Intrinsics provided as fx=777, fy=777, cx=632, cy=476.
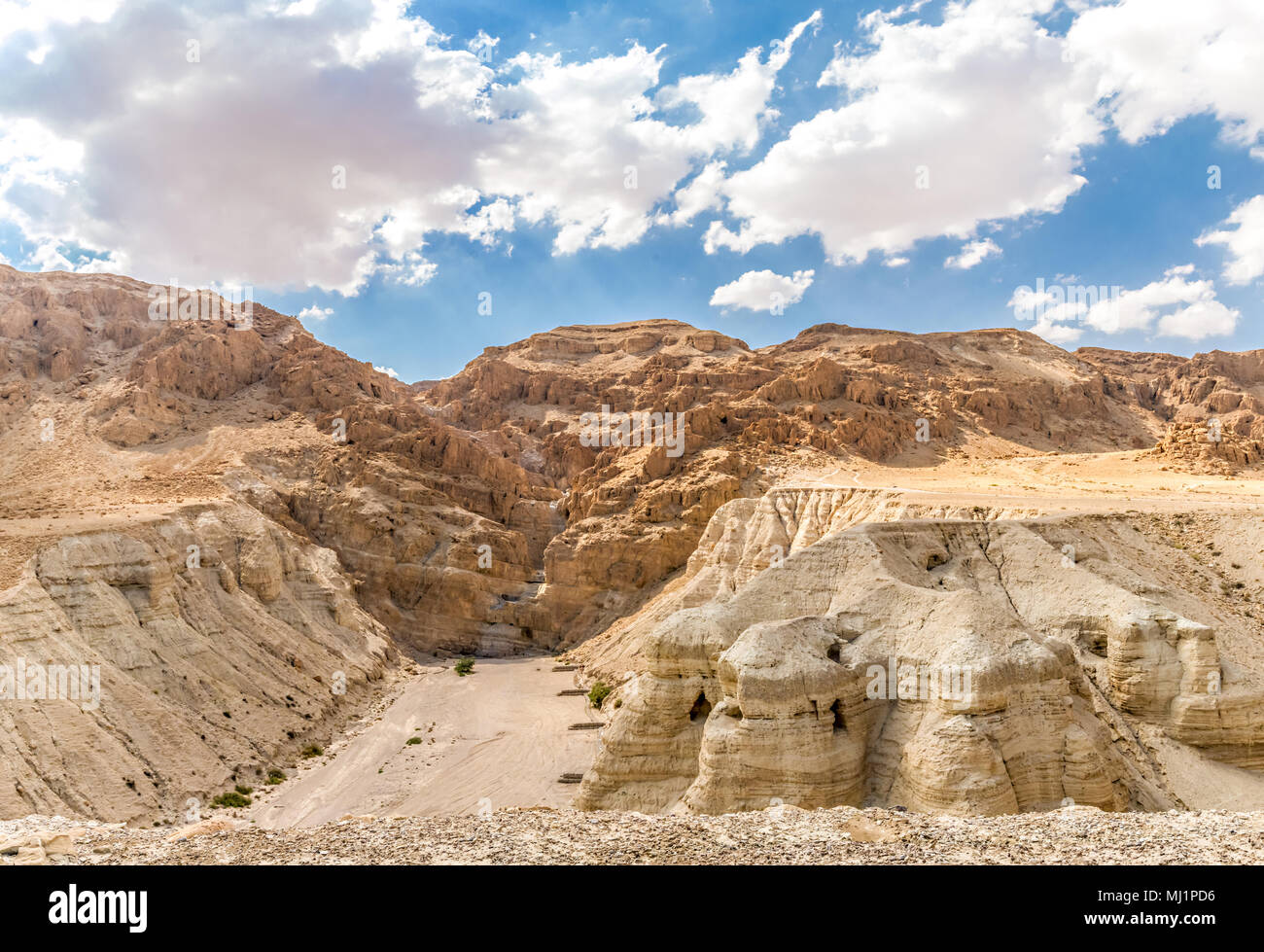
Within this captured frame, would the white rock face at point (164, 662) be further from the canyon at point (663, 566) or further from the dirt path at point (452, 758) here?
the dirt path at point (452, 758)

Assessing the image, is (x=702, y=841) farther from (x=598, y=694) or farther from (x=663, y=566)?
(x=663, y=566)

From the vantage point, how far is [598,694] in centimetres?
4284

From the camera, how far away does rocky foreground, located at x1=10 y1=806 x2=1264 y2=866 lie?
938cm

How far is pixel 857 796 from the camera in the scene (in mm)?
18203

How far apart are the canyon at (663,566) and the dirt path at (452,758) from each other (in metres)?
0.50

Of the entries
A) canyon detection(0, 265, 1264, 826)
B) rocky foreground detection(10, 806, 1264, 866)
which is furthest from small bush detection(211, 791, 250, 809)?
rocky foreground detection(10, 806, 1264, 866)

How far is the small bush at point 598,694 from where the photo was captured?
4259 centimetres

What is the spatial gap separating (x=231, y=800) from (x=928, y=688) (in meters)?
23.8

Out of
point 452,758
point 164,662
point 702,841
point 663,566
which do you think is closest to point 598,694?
point 452,758

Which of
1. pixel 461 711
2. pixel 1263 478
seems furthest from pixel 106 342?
pixel 1263 478

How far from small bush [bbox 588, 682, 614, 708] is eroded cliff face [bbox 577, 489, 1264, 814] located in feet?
63.1

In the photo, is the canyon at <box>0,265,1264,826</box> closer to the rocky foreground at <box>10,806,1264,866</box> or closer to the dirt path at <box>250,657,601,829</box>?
the dirt path at <box>250,657,601,829</box>

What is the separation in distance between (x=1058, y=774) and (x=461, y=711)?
103ft

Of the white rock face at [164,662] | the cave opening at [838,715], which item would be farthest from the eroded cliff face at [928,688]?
the white rock face at [164,662]
